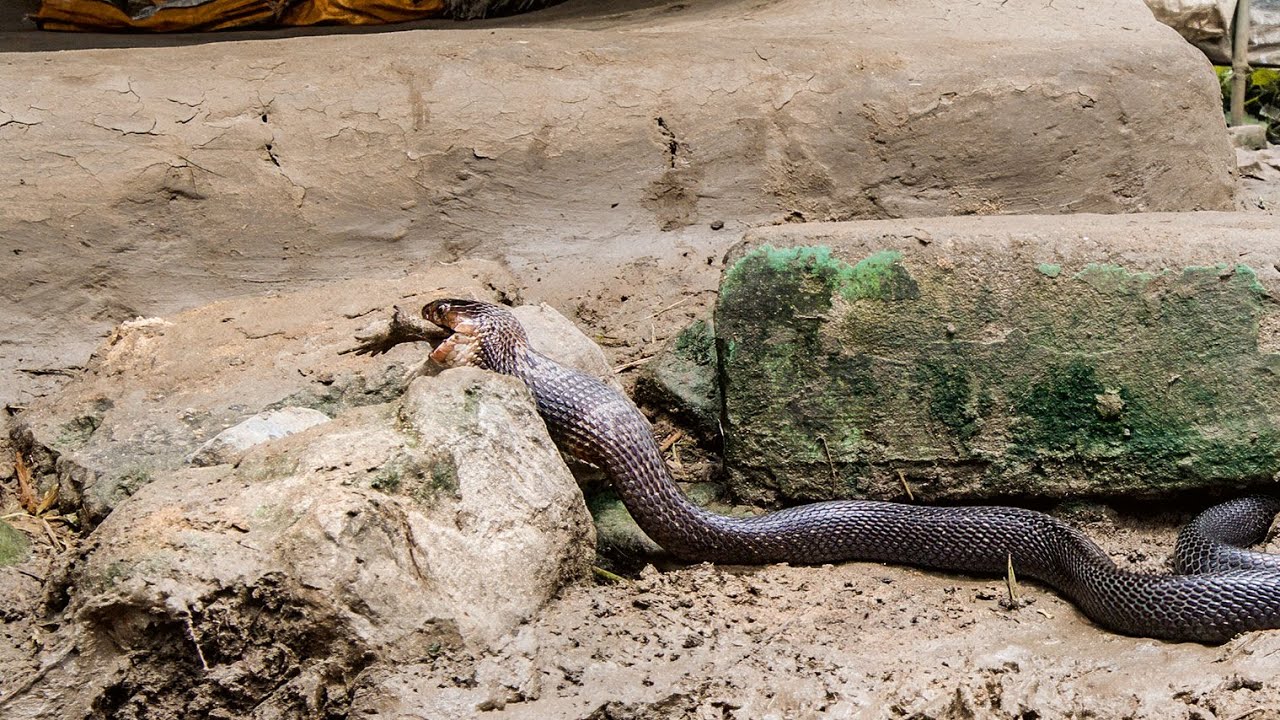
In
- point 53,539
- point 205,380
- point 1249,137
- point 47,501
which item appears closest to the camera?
point 53,539

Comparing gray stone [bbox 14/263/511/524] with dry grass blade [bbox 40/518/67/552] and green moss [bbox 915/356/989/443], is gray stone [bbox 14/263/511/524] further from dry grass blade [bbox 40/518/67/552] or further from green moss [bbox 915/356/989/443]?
green moss [bbox 915/356/989/443]

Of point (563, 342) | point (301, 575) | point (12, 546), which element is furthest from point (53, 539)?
point (563, 342)

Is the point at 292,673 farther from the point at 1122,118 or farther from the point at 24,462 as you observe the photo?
the point at 1122,118

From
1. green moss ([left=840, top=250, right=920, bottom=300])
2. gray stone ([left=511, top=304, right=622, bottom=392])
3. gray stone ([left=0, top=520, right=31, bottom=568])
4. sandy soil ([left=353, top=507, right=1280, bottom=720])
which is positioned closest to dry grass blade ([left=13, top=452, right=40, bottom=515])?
gray stone ([left=0, top=520, right=31, bottom=568])

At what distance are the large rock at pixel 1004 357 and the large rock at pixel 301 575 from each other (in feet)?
Answer: 3.66

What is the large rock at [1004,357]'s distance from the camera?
4.23 m

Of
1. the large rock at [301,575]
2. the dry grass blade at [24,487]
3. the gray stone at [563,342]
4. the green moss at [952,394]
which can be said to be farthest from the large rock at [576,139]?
the large rock at [301,575]

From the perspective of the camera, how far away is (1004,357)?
4328 mm

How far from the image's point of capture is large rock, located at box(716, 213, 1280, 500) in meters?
4.23

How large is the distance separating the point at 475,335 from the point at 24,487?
1.86 metres

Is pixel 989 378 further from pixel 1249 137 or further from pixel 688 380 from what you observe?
pixel 1249 137

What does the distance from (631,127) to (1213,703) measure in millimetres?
3591

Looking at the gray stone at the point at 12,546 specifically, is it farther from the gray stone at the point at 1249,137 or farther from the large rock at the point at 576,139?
the gray stone at the point at 1249,137

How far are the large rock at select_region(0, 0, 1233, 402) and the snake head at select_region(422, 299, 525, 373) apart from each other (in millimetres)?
1259
